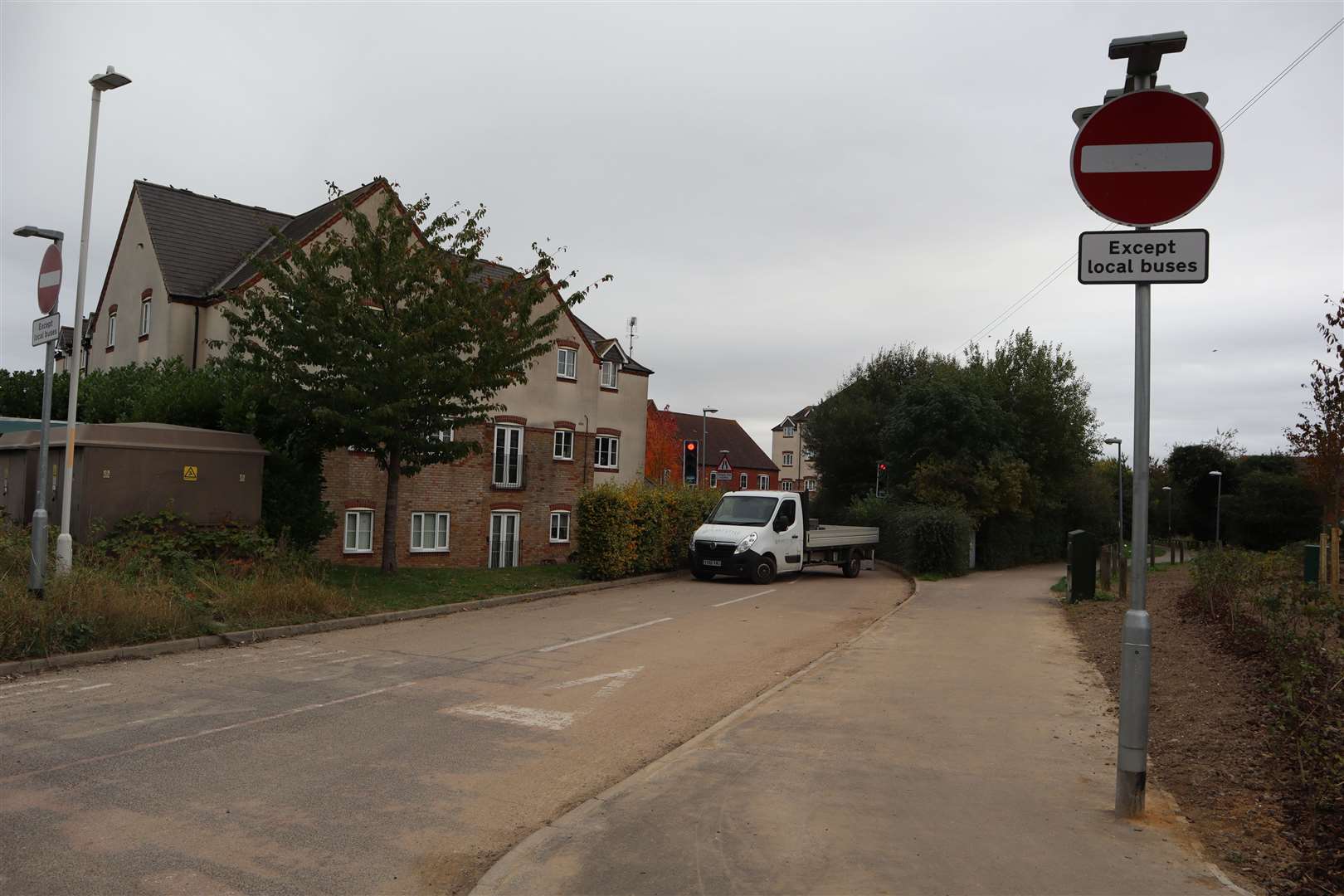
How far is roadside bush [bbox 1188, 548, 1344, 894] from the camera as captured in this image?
465 centimetres

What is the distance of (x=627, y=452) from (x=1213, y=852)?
3268 centimetres

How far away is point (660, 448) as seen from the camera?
69188mm

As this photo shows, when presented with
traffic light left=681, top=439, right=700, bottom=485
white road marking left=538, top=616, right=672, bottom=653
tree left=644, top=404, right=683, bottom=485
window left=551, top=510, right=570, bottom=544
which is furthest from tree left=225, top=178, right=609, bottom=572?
tree left=644, top=404, right=683, bottom=485

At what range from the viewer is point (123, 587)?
11.6 metres

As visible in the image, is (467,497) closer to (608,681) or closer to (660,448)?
(608,681)

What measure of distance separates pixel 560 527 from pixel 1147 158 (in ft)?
93.4

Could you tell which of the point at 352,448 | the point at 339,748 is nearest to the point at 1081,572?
the point at 339,748

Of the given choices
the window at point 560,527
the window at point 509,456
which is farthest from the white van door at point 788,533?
the window at point 560,527

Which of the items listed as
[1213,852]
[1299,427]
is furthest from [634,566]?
[1213,852]

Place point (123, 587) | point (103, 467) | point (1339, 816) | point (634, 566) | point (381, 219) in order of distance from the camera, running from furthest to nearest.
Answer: point (634, 566)
point (381, 219)
point (103, 467)
point (123, 587)
point (1339, 816)

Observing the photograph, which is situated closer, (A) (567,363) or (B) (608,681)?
(B) (608,681)

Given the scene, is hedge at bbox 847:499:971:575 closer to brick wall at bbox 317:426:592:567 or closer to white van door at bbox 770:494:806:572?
white van door at bbox 770:494:806:572

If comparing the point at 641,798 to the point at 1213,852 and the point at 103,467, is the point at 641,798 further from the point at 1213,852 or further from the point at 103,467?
the point at 103,467

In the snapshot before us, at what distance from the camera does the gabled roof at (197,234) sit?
2595 centimetres
